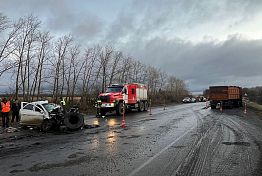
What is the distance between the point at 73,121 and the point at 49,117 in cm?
130

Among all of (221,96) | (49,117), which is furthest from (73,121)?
(221,96)

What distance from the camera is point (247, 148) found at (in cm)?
1134

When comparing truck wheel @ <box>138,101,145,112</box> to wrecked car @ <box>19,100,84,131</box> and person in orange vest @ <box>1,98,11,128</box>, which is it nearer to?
person in orange vest @ <box>1,98,11,128</box>

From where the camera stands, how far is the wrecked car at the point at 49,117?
1805 cm

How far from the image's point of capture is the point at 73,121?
18.3 meters

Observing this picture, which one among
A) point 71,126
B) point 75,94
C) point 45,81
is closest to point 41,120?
point 71,126

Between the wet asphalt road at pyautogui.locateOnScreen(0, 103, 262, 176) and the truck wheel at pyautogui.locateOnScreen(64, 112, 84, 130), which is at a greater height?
the truck wheel at pyautogui.locateOnScreen(64, 112, 84, 130)

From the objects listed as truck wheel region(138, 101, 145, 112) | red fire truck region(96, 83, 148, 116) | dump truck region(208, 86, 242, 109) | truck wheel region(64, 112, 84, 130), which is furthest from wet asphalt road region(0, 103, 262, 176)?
dump truck region(208, 86, 242, 109)

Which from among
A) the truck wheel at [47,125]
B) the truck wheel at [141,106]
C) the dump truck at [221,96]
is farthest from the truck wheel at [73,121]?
the dump truck at [221,96]

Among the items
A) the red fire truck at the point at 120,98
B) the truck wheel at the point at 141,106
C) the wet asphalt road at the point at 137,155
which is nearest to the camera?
the wet asphalt road at the point at 137,155

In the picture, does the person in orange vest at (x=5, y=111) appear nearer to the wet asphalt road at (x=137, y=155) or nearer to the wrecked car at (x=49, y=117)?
the wrecked car at (x=49, y=117)

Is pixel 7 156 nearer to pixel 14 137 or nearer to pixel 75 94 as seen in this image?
pixel 14 137

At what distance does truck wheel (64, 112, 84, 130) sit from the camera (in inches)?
709

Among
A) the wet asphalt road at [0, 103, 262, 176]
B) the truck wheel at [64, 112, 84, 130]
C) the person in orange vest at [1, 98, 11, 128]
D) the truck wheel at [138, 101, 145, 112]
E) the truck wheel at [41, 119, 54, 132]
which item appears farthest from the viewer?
the truck wheel at [138, 101, 145, 112]
